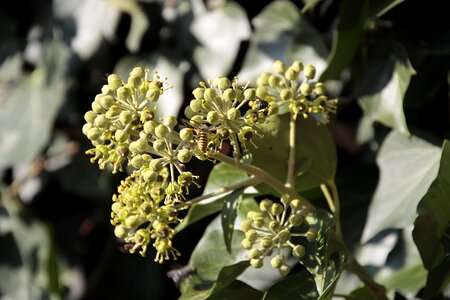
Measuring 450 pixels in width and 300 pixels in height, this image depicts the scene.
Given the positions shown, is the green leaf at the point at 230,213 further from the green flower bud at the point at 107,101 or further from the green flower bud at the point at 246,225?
the green flower bud at the point at 107,101

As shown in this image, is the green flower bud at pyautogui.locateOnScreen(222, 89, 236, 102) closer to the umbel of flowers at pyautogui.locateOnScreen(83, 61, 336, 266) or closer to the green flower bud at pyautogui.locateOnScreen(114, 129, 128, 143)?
the umbel of flowers at pyautogui.locateOnScreen(83, 61, 336, 266)

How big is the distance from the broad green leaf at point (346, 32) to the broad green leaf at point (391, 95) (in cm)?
5

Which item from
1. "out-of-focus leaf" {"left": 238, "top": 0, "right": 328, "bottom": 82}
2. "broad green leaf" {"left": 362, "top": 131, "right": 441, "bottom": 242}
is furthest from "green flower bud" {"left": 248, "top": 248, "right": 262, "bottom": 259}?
"out-of-focus leaf" {"left": 238, "top": 0, "right": 328, "bottom": 82}

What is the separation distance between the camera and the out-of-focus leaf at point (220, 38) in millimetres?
1356

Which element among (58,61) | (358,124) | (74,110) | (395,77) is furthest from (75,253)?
(395,77)

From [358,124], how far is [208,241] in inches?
22.6

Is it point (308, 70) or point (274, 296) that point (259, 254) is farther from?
point (308, 70)

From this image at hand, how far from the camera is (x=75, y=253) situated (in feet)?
6.01

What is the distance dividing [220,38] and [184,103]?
0.47 ft

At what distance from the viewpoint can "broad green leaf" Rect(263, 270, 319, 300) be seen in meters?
0.87

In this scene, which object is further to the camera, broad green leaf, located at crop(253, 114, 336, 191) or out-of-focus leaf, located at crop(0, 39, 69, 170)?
out-of-focus leaf, located at crop(0, 39, 69, 170)

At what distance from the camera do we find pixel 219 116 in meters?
0.78

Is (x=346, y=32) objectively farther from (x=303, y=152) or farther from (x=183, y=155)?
(x=183, y=155)

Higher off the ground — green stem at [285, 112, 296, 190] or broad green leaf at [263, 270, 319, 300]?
green stem at [285, 112, 296, 190]
